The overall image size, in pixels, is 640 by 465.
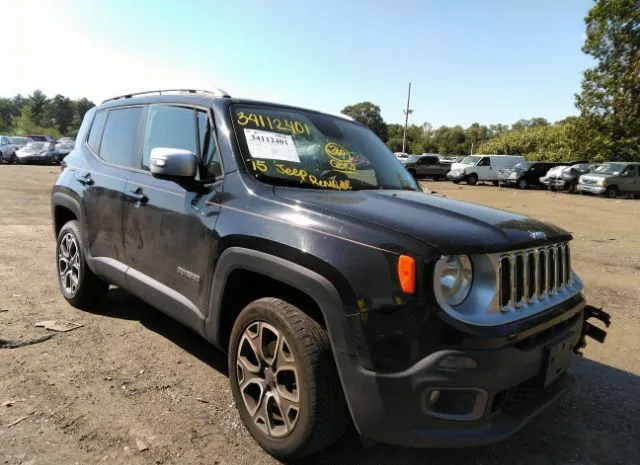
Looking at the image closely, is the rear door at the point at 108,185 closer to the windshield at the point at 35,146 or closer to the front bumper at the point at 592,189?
the front bumper at the point at 592,189

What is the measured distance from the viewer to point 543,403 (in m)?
2.45

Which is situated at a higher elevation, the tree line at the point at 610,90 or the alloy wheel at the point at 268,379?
the tree line at the point at 610,90

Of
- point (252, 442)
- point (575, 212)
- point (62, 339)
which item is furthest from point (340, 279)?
point (575, 212)

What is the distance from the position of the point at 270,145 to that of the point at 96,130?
2287mm

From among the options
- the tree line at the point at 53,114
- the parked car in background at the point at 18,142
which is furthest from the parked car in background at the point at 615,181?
the tree line at the point at 53,114

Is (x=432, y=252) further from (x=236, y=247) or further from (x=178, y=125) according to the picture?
(x=178, y=125)

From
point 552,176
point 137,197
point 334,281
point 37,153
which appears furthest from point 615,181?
point 37,153

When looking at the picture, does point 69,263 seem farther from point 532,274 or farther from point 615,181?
point 615,181

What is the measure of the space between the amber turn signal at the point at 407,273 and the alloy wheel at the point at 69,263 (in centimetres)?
334

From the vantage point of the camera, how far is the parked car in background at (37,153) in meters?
27.6

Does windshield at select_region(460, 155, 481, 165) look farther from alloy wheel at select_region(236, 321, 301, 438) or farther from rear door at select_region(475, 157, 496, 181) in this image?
alloy wheel at select_region(236, 321, 301, 438)

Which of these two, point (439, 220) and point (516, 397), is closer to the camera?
point (516, 397)

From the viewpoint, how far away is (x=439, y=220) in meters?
2.49

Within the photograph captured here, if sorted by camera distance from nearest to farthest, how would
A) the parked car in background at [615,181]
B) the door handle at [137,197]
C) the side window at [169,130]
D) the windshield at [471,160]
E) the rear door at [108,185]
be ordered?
the side window at [169,130] < the door handle at [137,197] < the rear door at [108,185] < the parked car in background at [615,181] < the windshield at [471,160]
